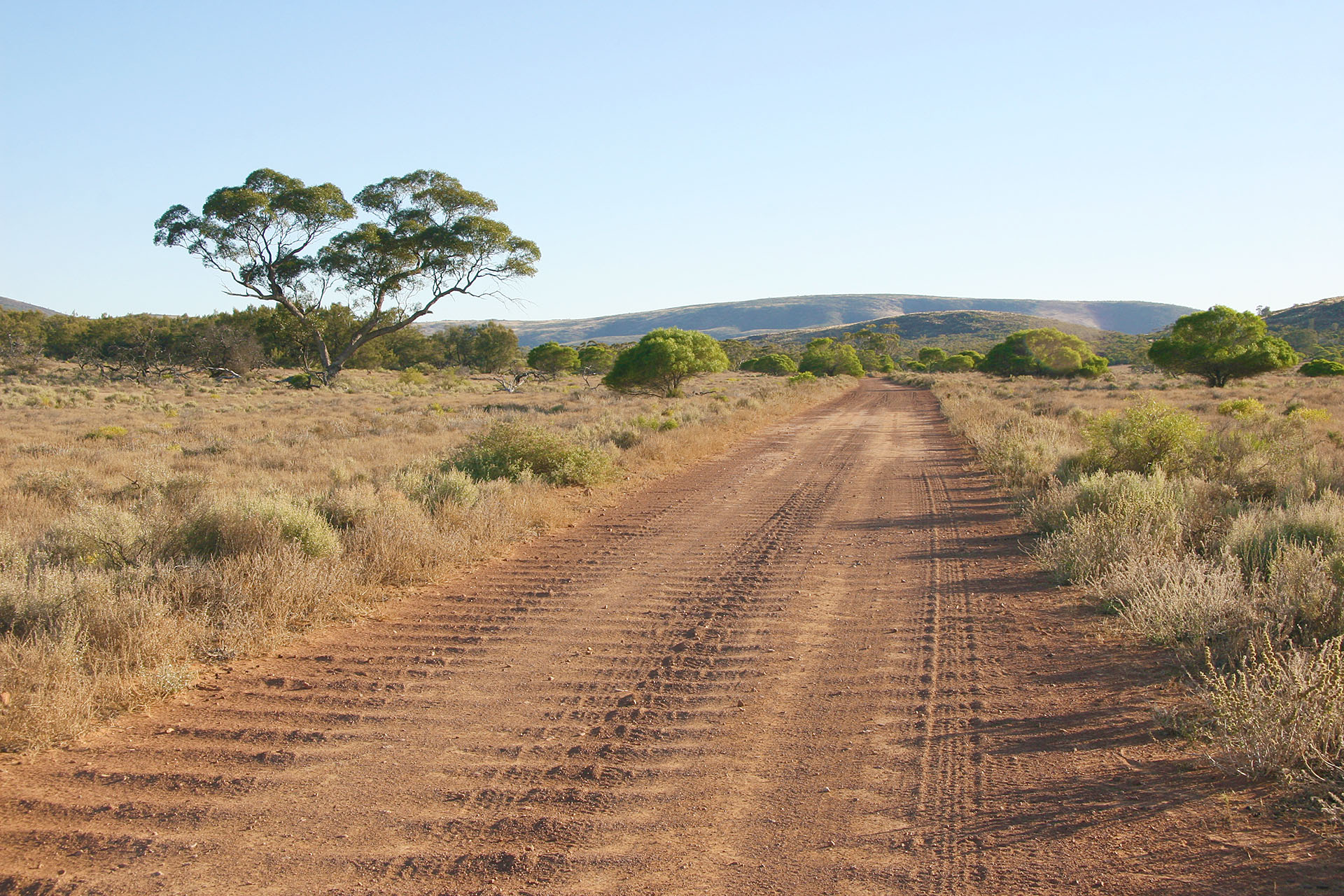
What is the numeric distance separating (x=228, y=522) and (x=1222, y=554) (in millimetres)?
8362

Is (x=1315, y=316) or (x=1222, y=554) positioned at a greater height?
(x=1315, y=316)

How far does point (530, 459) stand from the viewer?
39.2 ft

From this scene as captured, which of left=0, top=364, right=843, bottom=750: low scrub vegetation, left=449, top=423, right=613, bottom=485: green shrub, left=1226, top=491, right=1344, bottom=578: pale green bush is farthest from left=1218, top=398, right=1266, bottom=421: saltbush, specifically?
left=449, top=423, right=613, bottom=485: green shrub

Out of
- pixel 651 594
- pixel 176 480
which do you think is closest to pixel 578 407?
pixel 176 480

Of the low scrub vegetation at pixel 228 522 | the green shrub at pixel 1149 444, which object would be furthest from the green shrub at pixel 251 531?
the green shrub at pixel 1149 444

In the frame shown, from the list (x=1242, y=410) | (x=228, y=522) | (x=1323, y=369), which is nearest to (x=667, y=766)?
(x=228, y=522)

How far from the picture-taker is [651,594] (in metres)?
6.80

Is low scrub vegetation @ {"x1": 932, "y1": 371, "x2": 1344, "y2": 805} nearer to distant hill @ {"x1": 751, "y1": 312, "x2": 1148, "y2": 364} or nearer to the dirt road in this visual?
the dirt road

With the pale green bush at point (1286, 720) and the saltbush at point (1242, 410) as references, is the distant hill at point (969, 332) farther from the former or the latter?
the pale green bush at point (1286, 720)

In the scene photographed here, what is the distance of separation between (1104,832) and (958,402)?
29898 mm

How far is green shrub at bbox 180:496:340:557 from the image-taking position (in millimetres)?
6734

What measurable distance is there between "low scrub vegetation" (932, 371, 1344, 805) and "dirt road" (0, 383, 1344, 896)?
0.99 ft

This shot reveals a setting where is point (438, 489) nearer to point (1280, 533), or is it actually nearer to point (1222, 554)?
point (1222, 554)

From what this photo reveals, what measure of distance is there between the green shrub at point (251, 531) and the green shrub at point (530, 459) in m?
4.43
